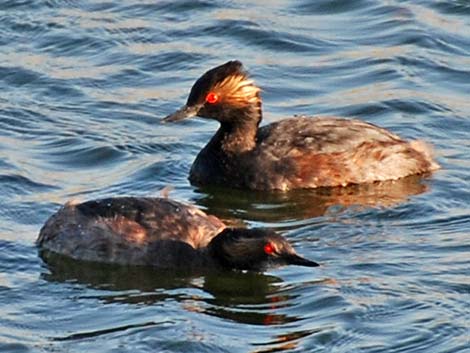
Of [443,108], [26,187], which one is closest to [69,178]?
[26,187]

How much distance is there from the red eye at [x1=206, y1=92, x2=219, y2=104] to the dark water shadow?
0.78m

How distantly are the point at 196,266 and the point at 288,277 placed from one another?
713 millimetres

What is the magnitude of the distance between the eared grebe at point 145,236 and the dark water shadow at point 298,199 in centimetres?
150

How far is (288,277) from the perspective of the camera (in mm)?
13531

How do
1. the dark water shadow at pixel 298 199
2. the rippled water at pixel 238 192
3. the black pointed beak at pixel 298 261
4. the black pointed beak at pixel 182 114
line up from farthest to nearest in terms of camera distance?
the black pointed beak at pixel 182 114, the dark water shadow at pixel 298 199, the black pointed beak at pixel 298 261, the rippled water at pixel 238 192

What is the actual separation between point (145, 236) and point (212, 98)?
3.05 meters

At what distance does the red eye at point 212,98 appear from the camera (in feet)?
54.8

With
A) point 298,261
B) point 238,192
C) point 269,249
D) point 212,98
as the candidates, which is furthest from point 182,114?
point 298,261

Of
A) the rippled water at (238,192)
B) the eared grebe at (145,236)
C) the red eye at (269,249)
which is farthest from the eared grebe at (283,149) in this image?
the red eye at (269,249)

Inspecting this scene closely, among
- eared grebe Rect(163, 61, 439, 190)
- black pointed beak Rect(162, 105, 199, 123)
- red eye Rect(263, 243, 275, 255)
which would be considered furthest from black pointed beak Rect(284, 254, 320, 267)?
black pointed beak Rect(162, 105, 199, 123)

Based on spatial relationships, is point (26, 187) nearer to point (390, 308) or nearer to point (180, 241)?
point (180, 241)

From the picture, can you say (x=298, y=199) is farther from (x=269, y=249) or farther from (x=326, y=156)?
(x=269, y=249)

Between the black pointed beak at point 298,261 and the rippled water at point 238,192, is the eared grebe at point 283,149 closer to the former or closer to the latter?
the rippled water at point 238,192

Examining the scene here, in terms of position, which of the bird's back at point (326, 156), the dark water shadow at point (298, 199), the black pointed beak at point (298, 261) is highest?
the black pointed beak at point (298, 261)
